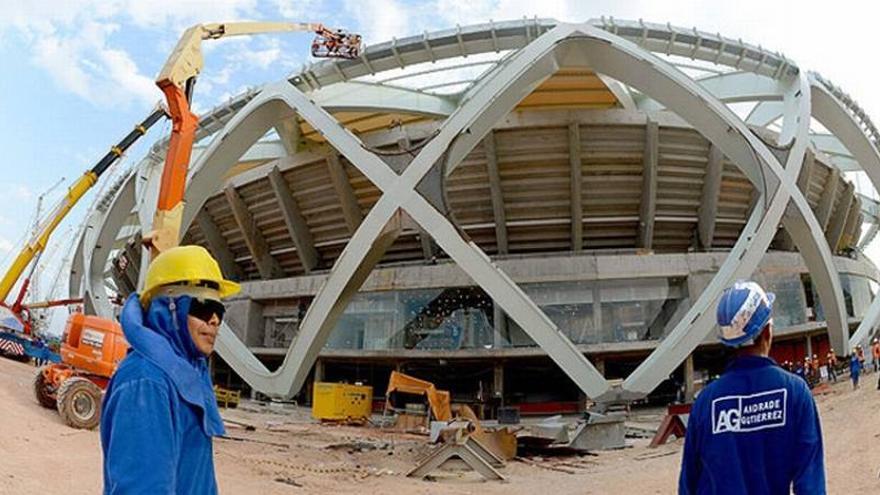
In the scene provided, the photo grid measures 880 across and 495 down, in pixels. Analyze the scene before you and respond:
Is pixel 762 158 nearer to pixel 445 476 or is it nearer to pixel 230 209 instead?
pixel 445 476

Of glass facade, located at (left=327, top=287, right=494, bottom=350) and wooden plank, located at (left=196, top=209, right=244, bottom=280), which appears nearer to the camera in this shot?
glass facade, located at (left=327, top=287, right=494, bottom=350)

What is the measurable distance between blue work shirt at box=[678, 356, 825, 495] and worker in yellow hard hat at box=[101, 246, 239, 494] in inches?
70.5

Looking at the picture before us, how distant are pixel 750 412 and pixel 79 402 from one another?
11344 mm

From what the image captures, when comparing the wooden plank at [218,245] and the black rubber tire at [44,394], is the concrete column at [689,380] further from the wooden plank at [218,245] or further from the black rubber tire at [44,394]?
the black rubber tire at [44,394]

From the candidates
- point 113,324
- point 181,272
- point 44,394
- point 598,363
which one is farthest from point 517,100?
point 181,272

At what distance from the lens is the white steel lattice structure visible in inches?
760

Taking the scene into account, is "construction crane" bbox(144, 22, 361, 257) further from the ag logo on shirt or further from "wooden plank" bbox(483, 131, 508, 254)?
"wooden plank" bbox(483, 131, 508, 254)

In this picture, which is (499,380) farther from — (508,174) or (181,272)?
(181,272)

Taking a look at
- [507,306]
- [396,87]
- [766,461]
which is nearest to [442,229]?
[507,306]

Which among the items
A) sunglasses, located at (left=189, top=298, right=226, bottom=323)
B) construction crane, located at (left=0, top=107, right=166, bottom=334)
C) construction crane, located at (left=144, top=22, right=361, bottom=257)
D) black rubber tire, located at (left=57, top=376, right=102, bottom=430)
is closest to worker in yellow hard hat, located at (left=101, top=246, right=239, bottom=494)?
sunglasses, located at (left=189, top=298, right=226, bottom=323)

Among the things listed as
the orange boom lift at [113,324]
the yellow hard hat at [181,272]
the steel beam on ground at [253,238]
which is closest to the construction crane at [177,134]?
the orange boom lift at [113,324]

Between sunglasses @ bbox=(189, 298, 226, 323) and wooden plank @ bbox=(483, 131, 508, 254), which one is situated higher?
wooden plank @ bbox=(483, 131, 508, 254)

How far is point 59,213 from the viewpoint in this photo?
2181cm

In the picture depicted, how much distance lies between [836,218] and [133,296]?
35.5 meters
